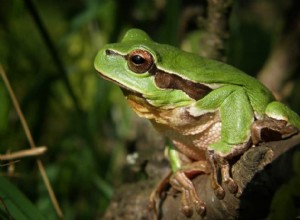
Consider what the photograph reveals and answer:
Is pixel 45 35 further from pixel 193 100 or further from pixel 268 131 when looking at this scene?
pixel 268 131

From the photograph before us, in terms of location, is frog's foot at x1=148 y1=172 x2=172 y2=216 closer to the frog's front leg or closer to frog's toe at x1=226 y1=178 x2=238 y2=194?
the frog's front leg

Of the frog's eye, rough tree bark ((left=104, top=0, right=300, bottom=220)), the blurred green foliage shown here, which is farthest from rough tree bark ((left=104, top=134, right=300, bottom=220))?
the blurred green foliage

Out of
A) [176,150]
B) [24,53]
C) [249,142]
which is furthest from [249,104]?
[24,53]

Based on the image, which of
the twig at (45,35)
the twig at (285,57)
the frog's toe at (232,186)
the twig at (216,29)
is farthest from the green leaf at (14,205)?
the twig at (285,57)

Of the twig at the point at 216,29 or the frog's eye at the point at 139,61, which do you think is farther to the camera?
the twig at the point at 216,29

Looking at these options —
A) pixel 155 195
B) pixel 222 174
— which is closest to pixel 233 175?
pixel 222 174

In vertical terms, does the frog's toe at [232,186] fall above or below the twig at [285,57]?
above

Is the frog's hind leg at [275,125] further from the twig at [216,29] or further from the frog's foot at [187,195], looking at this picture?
the twig at [216,29]

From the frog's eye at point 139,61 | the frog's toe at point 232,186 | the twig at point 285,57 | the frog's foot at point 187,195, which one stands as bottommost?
the twig at point 285,57
